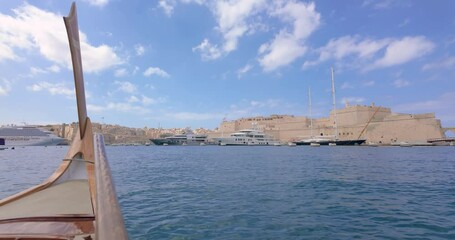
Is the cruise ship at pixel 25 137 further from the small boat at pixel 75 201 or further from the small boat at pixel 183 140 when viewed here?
the small boat at pixel 75 201

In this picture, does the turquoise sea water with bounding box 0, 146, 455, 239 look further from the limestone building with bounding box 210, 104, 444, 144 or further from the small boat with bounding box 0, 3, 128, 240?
the limestone building with bounding box 210, 104, 444, 144

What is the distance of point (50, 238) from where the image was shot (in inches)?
104

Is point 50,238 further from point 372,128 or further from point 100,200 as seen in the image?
point 372,128

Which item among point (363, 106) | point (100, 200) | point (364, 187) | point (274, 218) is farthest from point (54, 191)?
point (363, 106)

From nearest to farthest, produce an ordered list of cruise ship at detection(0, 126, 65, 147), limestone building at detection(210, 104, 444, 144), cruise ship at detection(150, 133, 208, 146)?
limestone building at detection(210, 104, 444, 144) < cruise ship at detection(0, 126, 65, 147) < cruise ship at detection(150, 133, 208, 146)

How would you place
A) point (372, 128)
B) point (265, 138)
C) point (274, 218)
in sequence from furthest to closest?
point (265, 138), point (372, 128), point (274, 218)

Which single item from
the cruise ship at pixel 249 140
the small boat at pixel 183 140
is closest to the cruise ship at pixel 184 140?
the small boat at pixel 183 140

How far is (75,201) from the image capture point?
4051mm

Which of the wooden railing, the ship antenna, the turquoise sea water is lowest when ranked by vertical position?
the turquoise sea water

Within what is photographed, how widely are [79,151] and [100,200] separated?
16.3ft

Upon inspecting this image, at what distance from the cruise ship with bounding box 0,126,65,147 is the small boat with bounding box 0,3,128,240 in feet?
310

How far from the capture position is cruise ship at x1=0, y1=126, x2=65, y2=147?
267 feet

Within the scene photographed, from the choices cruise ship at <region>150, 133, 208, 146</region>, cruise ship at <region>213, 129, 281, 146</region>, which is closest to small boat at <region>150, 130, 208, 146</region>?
cruise ship at <region>150, 133, 208, 146</region>

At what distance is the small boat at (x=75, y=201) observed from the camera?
1.21 meters
